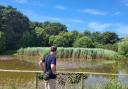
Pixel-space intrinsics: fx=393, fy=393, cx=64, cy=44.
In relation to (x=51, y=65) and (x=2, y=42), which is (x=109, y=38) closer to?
(x=2, y=42)

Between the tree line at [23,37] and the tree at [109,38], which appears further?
the tree at [109,38]

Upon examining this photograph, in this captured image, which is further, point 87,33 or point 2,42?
point 87,33

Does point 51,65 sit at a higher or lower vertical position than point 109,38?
lower

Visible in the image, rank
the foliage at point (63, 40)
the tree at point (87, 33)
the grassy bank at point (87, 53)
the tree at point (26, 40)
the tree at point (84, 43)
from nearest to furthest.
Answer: the grassy bank at point (87, 53)
the tree at point (26, 40)
the tree at point (84, 43)
the foliage at point (63, 40)
the tree at point (87, 33)

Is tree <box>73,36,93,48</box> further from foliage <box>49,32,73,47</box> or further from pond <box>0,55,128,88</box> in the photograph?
pond <box>0,55,128,88</box>

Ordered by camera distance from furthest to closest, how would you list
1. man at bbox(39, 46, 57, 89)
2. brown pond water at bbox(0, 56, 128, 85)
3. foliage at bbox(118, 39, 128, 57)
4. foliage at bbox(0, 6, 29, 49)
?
1. foliage at bbox(0, 6, 29, 49)
2. foliage at bbox(118, 39, 128, 57)
3. brown pond water at bbox(0, 56, 128, 85)
4. man at bbox(39, 46, 57, 89)

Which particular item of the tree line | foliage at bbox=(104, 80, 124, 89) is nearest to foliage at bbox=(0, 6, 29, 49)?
the tree line

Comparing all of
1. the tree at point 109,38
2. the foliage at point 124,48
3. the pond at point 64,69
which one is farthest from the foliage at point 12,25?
the pond at point 64,69

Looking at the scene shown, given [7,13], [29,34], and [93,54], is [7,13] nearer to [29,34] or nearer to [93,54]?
[29,34]

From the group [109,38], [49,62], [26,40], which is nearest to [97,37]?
→ [109,38]

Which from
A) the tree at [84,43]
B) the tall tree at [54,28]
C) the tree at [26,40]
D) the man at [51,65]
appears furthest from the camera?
the tall tree at [54,28]

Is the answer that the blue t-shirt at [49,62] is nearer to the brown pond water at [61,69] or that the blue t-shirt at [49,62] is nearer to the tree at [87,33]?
the brown pond water at [61,69]

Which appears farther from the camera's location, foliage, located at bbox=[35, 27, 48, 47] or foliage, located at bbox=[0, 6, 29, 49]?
foliage, located at bbox=[35, 27, 48, 47]

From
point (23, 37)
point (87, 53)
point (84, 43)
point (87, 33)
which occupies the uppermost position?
point (87, 33)
